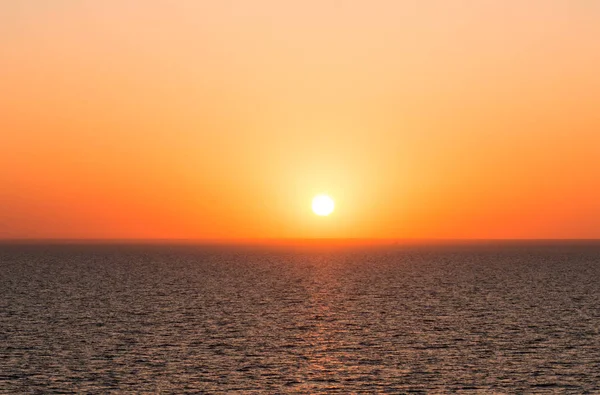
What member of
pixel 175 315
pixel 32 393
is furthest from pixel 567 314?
pixel 32 393

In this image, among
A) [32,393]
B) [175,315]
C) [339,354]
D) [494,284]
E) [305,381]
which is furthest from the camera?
[494,284]

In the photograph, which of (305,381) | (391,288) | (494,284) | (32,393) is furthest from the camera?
(494,284)

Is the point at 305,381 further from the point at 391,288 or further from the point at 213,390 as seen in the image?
the point at 391,288

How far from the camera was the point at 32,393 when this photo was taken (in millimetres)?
50531

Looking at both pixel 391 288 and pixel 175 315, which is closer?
pixel 175 315

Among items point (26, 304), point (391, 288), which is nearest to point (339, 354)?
point (26, 304)

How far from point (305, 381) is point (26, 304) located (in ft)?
219

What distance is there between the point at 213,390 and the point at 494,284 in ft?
375

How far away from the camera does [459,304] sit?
365 ft

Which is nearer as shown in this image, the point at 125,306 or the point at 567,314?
the point at 567,314

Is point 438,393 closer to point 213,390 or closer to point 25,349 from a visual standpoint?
point 213,390

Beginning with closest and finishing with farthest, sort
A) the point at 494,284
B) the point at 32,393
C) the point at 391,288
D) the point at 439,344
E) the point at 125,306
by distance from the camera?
1. the point at 32,393
2. the point at 439,344
3. the point at 125,306
4. the point at 391,288
5. the point at 494,284

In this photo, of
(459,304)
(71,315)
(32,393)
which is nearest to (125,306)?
(71,315)

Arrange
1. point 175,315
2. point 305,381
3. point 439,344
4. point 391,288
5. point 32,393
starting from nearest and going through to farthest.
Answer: point 32,393 → point 305,381 → point 439,344 → point 175,315 → point 391,288
